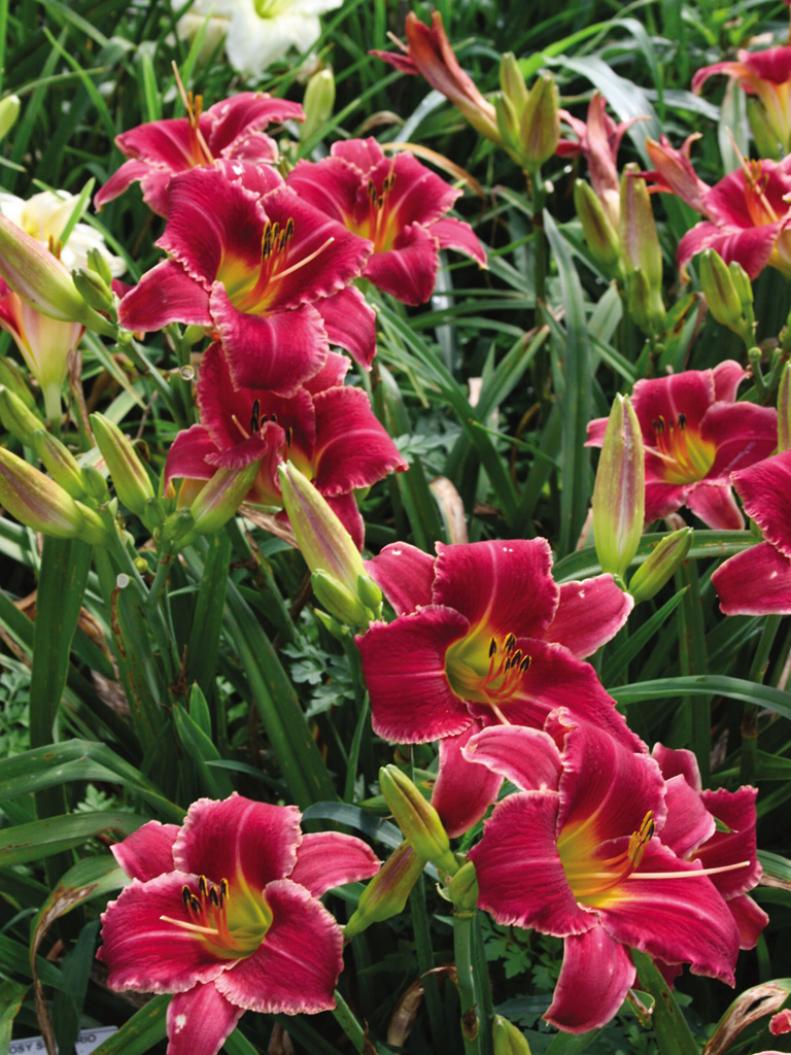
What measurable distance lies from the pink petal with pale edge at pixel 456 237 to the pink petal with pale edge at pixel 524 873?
2.51 feet

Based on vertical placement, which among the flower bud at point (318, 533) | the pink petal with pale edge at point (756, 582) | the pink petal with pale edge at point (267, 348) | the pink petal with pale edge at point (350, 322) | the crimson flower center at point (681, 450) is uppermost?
the pink petal with pale edge at point (267, 348)

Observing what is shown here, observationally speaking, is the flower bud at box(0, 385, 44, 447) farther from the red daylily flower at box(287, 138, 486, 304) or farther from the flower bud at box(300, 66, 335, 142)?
the flower bud at box(300, 66, 335, 142)

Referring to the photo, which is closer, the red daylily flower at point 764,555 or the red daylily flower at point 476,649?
the red daylily flower at point 476,649

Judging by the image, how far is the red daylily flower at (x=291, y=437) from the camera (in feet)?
3.32

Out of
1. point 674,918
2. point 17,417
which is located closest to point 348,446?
point 17,417

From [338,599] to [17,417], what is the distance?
0.33m

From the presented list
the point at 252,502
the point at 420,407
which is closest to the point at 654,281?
the point at 420,407

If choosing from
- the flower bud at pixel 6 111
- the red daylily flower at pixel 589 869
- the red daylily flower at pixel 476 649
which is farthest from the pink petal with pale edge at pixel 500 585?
the flower bud at pixel 6 111

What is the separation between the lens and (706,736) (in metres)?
1.21

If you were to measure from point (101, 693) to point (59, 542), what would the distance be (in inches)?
10.8

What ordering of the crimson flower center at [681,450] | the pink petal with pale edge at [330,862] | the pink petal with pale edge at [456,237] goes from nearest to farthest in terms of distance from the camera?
1. the pink petal with pale edge at [330,862]
2. the crimson flower center at [681,450]
3. the pink petal with pale edge at [456,237]

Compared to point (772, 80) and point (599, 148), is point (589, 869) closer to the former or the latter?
point (599, 148)

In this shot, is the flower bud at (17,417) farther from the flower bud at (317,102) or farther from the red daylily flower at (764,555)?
the flower bud at (317,102)

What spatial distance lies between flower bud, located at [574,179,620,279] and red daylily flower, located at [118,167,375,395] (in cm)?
44
